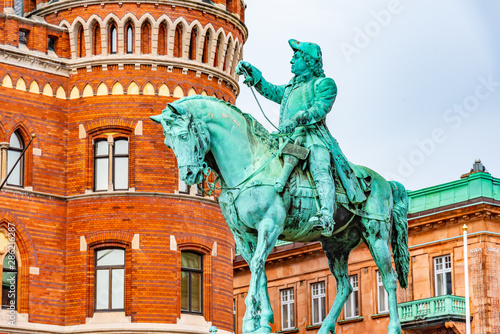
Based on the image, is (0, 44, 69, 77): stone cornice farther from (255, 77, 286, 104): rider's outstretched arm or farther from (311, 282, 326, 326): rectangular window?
(255, 77, 286, 104): rider's outstretched arm

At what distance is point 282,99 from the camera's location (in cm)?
1578

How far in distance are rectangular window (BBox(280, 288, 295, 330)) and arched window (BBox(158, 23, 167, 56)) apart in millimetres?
21906

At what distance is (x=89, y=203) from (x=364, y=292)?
1918 centimetres

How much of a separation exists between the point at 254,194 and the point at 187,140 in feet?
3.24

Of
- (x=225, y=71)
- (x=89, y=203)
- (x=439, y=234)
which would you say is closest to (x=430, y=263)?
(x=439, y=234)

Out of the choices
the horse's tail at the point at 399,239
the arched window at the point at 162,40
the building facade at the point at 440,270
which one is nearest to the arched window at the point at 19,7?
the arched window at the point at 162,40

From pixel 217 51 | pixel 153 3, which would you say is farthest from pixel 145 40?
pixel 217 51

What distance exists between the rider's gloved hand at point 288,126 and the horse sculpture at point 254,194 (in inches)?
8.3

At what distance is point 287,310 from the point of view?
58.2 m

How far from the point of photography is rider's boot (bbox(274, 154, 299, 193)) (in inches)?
568

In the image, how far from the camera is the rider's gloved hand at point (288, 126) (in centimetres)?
1506

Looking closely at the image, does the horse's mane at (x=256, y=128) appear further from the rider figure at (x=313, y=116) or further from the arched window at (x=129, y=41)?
the arched window at (x=129, y=41)

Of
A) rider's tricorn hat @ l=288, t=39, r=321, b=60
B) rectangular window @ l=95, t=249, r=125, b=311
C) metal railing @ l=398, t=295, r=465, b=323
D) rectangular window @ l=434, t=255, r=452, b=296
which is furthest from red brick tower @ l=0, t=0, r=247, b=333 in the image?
rider's tricorn hat @ l=288, t=39, r=321, b=60

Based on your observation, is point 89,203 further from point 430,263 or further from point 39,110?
point 430,263
